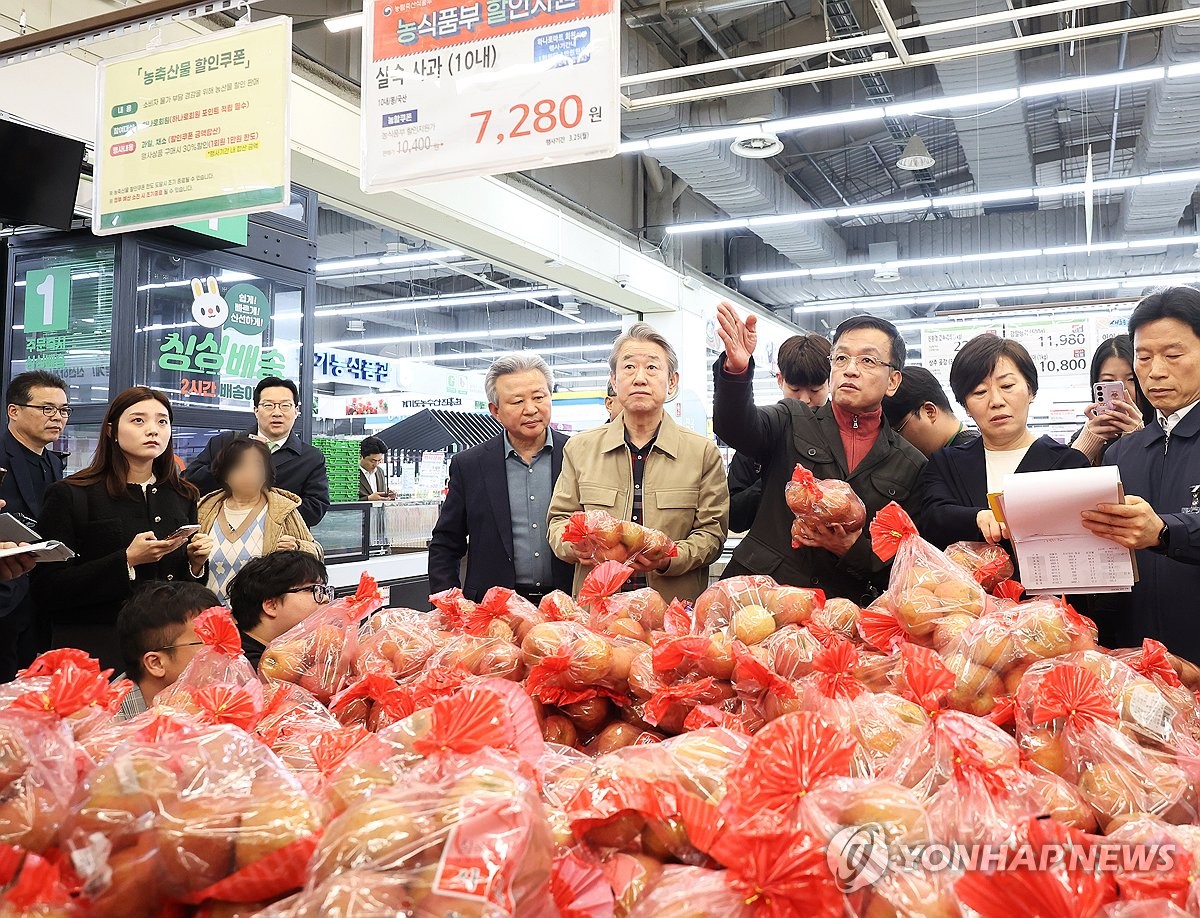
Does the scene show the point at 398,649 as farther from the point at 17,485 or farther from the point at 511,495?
the point at 17,485

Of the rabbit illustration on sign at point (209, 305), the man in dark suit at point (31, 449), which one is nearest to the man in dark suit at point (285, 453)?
the man in dark suit at point (31, 449)

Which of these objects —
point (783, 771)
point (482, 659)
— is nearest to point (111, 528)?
point (482, 659)

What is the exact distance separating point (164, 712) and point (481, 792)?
Result: 1.77 feet

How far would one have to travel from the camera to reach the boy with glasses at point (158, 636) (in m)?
1.98

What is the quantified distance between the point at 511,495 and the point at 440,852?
7.69 ft

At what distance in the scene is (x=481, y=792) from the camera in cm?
82

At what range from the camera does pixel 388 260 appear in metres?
11.7

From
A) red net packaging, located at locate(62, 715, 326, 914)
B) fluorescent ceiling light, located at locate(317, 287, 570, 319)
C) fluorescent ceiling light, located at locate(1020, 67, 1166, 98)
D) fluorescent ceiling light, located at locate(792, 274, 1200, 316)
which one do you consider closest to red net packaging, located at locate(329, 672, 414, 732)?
red net packaging, located at locate(62, 715, 326, 914)

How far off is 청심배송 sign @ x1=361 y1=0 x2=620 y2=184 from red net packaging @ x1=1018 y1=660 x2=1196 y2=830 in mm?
1844

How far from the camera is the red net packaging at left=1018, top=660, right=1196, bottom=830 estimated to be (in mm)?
1043

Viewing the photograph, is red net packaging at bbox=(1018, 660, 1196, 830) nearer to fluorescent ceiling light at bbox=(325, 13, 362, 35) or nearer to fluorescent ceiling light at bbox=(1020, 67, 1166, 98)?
fluorescent ceiling light at bbox=(325, 13, 362, 35)

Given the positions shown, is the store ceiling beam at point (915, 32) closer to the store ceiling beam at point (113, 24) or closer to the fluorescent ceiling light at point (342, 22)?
the fluorescent ceiling light at point (342, 22)

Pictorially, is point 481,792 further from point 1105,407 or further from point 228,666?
point 1105,407

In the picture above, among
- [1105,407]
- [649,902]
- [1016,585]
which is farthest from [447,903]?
[1105,407]
